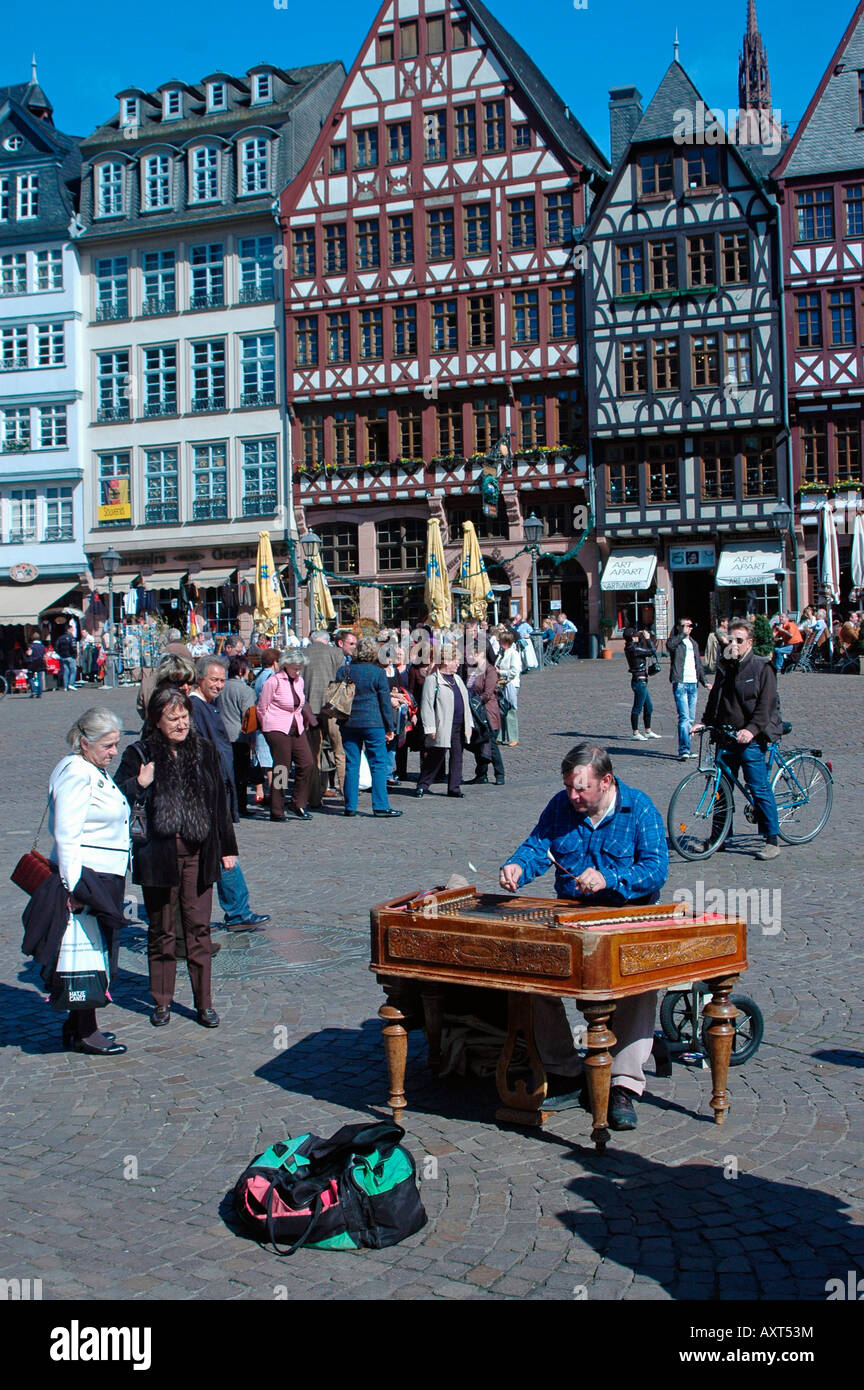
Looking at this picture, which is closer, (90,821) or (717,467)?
A: (90,821)

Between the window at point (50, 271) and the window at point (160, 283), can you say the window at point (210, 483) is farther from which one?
the window at point (50, 271)

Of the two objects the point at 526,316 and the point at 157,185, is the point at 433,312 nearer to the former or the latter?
the point at 526,316

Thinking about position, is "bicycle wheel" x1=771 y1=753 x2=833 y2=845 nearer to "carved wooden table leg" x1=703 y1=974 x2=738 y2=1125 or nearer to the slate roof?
"carved wooden table leg" x1=703 y1=974 x2=738 y2=1125

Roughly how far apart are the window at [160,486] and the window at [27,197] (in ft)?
29.9

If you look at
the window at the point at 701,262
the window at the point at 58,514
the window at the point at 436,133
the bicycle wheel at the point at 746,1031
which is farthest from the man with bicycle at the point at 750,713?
the window at the point at 58,514

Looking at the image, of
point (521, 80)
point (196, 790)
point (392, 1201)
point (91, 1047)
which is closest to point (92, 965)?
point (91, 1047)

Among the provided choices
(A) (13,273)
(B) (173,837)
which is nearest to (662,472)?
(A) (13,273)

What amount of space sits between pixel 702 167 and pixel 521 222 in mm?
5283

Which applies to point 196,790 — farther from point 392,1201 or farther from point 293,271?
point 293,271

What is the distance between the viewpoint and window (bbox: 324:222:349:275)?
137 ft

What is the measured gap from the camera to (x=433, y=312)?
40781mm

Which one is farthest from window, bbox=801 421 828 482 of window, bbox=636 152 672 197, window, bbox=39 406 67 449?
window, bbox=39 406 67 449

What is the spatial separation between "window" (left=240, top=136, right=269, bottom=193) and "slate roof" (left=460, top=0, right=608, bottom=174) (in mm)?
7593

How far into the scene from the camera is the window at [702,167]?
126 ft
